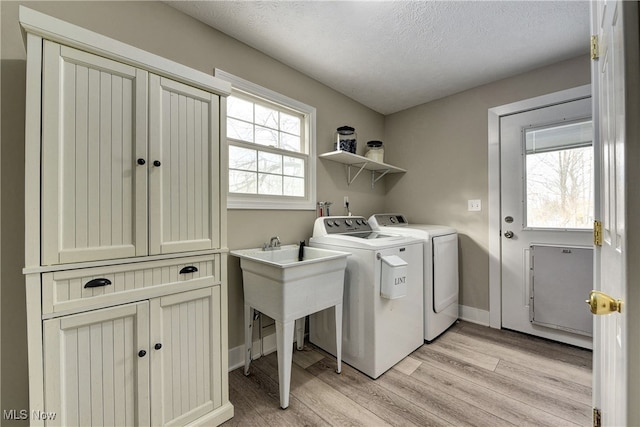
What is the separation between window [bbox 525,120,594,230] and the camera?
211 cm

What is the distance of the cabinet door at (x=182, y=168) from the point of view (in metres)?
1.21

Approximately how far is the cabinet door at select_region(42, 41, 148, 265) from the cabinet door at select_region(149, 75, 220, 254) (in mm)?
45

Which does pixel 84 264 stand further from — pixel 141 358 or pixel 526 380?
pixel 526 380

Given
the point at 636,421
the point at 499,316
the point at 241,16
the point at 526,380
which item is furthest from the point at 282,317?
the point at 499,316

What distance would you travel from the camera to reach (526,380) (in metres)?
1.74

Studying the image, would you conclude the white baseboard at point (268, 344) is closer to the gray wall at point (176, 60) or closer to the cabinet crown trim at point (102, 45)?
the gray wall at point (176, 60)

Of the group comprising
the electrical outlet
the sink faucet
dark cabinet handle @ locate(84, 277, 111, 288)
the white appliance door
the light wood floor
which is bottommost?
the light wood floor

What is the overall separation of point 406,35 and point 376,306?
6.50 feet

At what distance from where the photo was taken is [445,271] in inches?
96.3

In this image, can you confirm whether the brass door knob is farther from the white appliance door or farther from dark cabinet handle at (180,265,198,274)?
the white appliance door

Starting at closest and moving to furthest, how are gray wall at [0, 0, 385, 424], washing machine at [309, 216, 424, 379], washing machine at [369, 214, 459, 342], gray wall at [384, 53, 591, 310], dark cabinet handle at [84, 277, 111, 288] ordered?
dark cabinet handle at [84, 277, 111, 288] < gray wall at [0, 0, 385, 424] < washing machine at [309, 216, 424, 379] < washing machine at [369, 214, 459, 342] < gray wall at [384, 53, 591, 310]

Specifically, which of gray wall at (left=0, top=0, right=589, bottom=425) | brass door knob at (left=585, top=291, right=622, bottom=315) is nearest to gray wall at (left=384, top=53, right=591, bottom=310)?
gray wall at (left=0, top=0, right=589, bottom=425)

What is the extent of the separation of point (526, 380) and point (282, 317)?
68.1 inches

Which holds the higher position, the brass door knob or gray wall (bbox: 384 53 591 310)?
gray wall (bbox: 384 53 591 310)
